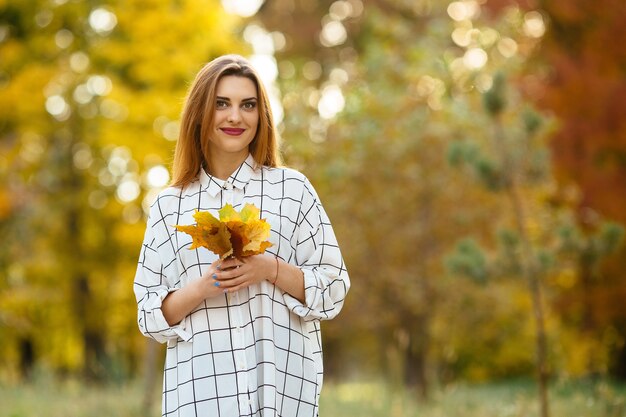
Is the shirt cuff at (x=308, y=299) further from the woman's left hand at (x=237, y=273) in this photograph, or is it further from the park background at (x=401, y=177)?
the park background at (x=401, y=177)

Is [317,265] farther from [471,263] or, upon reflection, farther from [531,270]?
[531,270]

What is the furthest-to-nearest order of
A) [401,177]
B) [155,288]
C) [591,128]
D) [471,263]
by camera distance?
[401,177], [591,128], [471,263], [155,288]

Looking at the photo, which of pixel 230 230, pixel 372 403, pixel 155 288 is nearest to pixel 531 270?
pixel 372 403

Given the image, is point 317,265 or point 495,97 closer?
point 317,265

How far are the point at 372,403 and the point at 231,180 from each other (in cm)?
556

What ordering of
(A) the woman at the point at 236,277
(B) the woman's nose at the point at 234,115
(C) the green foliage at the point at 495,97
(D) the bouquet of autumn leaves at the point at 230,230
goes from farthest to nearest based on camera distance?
(C) the green foliage at the point at 495,97, (B) the woman's nose at the point at 234,115, (A) the woman at the point at 236,277, (D) the bouquet of autumn leaves at the point at 230,230

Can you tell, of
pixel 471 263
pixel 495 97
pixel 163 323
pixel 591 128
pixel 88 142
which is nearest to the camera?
pixel 163 323

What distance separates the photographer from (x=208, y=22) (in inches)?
344

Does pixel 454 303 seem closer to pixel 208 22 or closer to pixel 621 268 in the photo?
Answer: pixel 621 268

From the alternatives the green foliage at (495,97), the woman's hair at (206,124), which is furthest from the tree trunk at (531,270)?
the woman's hair at (206,124)

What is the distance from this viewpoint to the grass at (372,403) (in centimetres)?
647

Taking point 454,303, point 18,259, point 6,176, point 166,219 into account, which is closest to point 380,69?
point 454,303

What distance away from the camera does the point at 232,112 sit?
9.10 feet

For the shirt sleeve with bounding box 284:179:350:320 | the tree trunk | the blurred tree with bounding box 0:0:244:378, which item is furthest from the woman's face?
the blurred tree with bounding box 0:0:244:378
